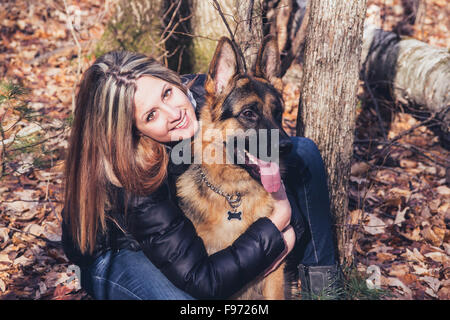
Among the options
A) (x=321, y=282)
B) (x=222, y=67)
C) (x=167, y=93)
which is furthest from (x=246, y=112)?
(x=321, y=282)

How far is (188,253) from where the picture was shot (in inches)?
98.4

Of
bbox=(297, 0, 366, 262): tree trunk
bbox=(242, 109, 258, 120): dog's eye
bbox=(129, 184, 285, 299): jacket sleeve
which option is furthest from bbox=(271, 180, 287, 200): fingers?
bbox=(297, 0, 366, 262): tree trunk

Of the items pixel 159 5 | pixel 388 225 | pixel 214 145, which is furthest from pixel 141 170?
pixel 159 5

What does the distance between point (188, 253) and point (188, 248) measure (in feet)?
0.10

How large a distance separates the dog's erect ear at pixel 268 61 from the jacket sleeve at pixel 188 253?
1184mm

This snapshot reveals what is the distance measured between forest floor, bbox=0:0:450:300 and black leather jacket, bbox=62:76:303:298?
124 cm

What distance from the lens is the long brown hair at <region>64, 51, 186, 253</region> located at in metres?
2.45

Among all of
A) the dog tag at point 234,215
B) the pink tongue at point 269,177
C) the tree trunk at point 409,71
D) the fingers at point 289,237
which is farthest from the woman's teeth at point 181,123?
the tree trunk at point 409,71

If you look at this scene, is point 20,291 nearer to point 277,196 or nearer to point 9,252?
point 9,252

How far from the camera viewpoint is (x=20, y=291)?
11.0 ft

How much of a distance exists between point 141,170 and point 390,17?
738cm

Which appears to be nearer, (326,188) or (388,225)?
(326,188)

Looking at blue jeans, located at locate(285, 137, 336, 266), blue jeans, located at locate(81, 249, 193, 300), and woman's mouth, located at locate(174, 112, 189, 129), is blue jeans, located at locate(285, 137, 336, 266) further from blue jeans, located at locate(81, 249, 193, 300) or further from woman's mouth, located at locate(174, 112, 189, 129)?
blue jeans, located at locate(81, 249, 193, 300)

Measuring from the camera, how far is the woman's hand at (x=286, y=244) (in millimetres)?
2867
